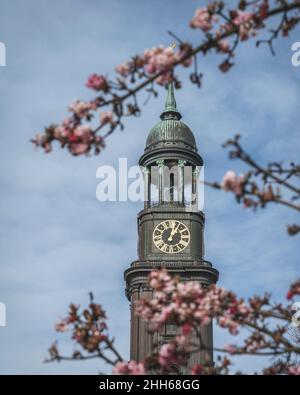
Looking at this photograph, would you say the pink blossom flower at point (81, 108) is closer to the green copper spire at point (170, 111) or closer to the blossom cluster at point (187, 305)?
the blossom cluster at point (187, 305)

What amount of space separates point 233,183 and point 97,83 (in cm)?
198

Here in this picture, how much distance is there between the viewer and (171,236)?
5700 centimetres

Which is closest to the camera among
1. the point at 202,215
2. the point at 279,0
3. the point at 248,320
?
the point at 279,0

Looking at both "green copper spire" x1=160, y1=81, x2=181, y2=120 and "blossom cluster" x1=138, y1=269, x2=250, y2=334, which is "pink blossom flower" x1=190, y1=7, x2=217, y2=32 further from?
"green copper spire" x1=160, y1=81, x2=181, y2=120

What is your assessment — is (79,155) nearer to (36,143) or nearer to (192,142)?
(36,143)

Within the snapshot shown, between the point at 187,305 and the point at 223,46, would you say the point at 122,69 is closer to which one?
the point at 223,46

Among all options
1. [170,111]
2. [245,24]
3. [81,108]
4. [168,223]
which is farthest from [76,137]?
[170,111]

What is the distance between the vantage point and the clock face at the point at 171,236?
55.8 m

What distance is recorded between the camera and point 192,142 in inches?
2414

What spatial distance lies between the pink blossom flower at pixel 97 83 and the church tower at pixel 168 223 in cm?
4262

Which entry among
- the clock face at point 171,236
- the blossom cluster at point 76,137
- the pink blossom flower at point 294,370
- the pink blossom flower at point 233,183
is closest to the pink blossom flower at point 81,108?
the blossom cluster at point 76,137

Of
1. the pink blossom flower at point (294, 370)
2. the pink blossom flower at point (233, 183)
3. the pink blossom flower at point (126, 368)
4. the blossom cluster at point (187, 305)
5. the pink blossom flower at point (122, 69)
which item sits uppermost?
the pink blossom flower at point (122, 69)
